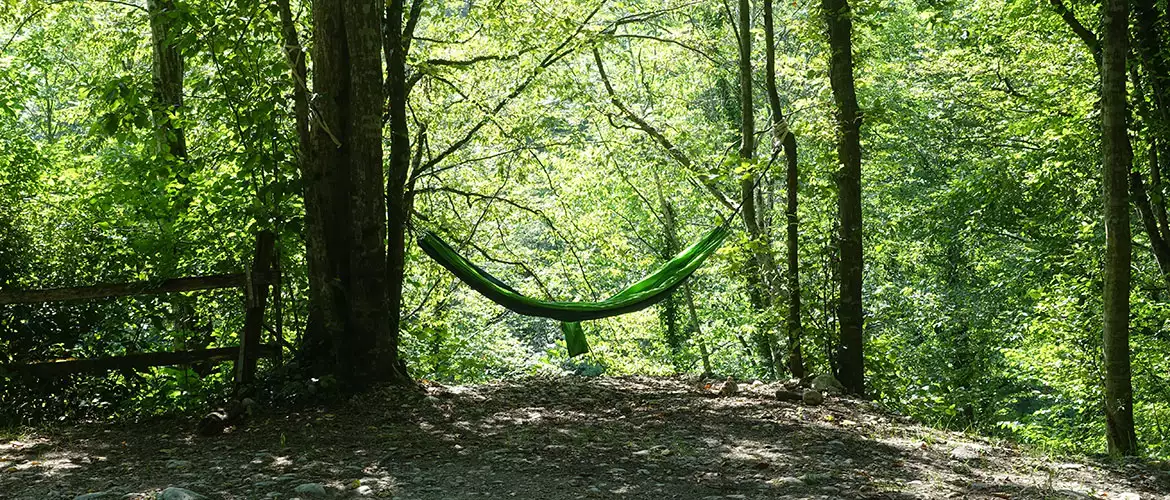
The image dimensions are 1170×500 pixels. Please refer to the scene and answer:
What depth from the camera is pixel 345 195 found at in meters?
4.61

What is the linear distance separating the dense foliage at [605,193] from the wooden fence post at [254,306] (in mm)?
178

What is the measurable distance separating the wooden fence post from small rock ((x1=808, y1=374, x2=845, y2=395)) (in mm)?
2869

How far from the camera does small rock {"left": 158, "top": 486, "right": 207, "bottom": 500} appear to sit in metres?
2.68

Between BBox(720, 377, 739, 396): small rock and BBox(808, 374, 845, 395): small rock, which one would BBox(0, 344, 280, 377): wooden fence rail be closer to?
BBox(720, 377, 739, 396): small rock

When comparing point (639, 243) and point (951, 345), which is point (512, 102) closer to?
point (639, 243)

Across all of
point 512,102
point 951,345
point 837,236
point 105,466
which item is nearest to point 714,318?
point 951,345

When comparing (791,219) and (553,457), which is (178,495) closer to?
(553,457)

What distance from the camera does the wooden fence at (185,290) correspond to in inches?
174

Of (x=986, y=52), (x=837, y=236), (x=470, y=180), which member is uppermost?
(x=986, y=52)

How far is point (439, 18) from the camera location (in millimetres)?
6977

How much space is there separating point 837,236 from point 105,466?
3.63m

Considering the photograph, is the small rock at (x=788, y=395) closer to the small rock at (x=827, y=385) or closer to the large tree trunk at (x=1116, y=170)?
the small rock at (x=827, y=385)

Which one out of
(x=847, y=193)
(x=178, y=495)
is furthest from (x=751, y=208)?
(x=178, y=495)

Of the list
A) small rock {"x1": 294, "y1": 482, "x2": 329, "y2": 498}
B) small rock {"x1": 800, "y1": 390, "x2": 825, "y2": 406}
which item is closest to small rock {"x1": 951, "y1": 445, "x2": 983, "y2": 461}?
small rock {"x1": 800, "y1": 390, "x2": 825, "y2": 406}
